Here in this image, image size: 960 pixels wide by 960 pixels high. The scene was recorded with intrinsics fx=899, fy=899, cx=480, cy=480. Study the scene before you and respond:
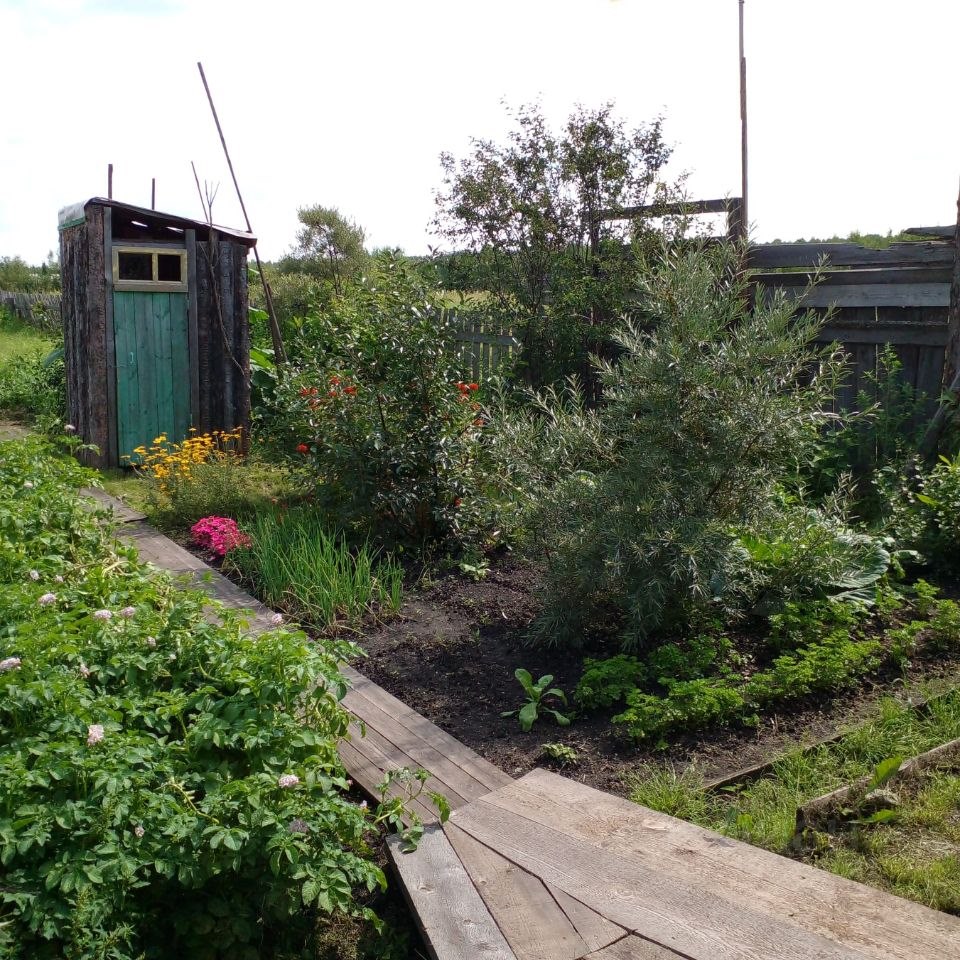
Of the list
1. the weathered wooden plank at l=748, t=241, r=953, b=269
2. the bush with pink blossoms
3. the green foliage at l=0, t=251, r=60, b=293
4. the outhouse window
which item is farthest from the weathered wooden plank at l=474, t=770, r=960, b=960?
the green foliage at l=0, t=251, r=60, b=293

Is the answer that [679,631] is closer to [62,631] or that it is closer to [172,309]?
[62,631]

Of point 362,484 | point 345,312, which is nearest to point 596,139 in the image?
point 345,312

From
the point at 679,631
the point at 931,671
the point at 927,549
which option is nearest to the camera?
the point at 931,671

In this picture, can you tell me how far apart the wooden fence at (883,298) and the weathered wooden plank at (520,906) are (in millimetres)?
4919

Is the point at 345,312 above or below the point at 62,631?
above

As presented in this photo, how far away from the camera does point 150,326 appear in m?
8.62

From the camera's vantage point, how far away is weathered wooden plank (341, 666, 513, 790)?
10.4 feet

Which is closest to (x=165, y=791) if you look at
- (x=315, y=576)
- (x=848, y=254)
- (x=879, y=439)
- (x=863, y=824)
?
(x=863, y=824)

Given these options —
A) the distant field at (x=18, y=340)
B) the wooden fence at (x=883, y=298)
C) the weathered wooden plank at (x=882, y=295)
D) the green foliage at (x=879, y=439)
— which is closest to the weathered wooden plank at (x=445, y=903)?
the green foliage at (x=879, y=439)

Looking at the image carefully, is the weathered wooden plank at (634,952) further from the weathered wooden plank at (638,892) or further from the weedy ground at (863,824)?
the weedy ground at (863,824)

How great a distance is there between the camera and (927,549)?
514 centimetres

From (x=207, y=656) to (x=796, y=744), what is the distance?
215 centimetres

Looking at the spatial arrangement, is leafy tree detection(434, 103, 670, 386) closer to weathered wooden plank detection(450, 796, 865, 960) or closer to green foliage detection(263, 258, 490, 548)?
green foliage detection(263, 258, 490, 548)

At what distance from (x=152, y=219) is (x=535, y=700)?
689 centimetres
